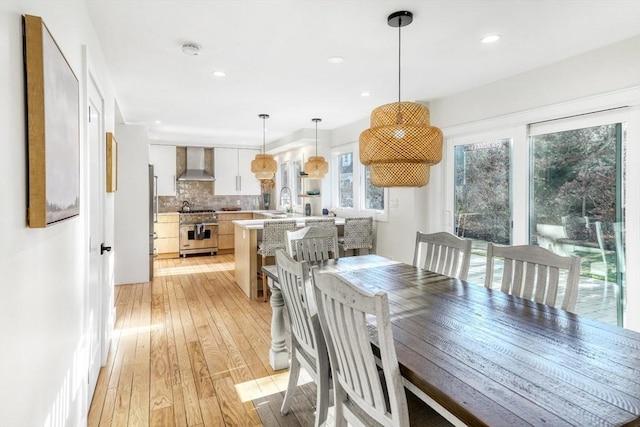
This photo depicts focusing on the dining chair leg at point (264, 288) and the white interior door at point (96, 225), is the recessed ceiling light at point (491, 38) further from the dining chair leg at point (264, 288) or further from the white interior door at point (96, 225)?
the dining chair leg at point (264, 288)

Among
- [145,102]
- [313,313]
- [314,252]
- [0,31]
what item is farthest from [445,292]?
[145,102]

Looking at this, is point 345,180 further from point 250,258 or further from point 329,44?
point 329,44

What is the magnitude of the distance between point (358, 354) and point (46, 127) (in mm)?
1289

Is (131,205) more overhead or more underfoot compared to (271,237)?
more overhead

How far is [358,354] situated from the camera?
1294 mm

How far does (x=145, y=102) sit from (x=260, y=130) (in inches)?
88.0

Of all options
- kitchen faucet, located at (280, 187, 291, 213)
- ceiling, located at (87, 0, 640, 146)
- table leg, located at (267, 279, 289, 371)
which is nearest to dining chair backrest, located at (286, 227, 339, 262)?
table leg, located at (267, 279, 289, 371)

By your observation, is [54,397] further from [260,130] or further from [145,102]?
[260,130]

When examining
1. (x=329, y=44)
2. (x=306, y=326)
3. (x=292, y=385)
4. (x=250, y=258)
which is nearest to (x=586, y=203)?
(x=329, y=44)

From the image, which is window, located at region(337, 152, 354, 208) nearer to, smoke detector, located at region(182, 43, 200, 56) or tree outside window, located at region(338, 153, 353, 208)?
tree outside window, located at region(338, 153, 353, 208)

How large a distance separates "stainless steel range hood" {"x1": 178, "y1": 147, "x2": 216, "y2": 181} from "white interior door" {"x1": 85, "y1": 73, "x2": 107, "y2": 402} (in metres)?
5.10

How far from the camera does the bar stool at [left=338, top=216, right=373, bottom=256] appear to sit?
4836 millimetres

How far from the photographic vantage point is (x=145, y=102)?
14.5 ft

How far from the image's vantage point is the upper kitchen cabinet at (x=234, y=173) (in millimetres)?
8211
